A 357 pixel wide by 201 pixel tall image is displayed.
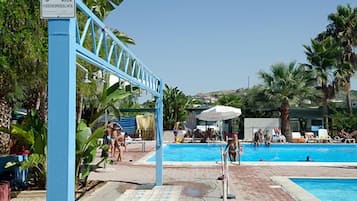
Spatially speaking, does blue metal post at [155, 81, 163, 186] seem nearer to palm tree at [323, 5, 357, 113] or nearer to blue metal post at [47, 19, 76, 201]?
blue metal post at [47, 19, 76, 201]

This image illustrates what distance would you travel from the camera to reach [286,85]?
1259 inches

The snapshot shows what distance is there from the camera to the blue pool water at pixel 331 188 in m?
11.4

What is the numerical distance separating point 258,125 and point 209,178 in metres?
20.1

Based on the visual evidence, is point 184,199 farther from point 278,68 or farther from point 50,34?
point 278,68

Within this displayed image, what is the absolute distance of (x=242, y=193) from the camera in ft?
33.6

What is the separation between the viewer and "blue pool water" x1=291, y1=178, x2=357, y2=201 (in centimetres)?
1137

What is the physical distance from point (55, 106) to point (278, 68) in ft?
99.4

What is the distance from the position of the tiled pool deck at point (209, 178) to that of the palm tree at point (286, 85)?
1566 cm

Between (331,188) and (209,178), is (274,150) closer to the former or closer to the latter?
(331,188)

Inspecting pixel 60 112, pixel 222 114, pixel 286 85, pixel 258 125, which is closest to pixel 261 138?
pixel 258 125

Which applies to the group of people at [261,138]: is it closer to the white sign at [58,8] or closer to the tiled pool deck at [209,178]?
the tiled pool deck at [209,178]

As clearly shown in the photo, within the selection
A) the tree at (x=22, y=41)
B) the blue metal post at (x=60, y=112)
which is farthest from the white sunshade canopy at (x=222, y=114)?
the blue metal post at (x=60, y=112)

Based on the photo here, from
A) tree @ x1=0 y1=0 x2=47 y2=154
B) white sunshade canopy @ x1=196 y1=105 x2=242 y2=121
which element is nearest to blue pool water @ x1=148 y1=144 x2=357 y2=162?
white sunshade canopy @ x1=196 y1=105 x2=242 y2=121

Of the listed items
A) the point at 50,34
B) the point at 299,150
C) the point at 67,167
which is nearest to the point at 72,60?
the point at 50,34
